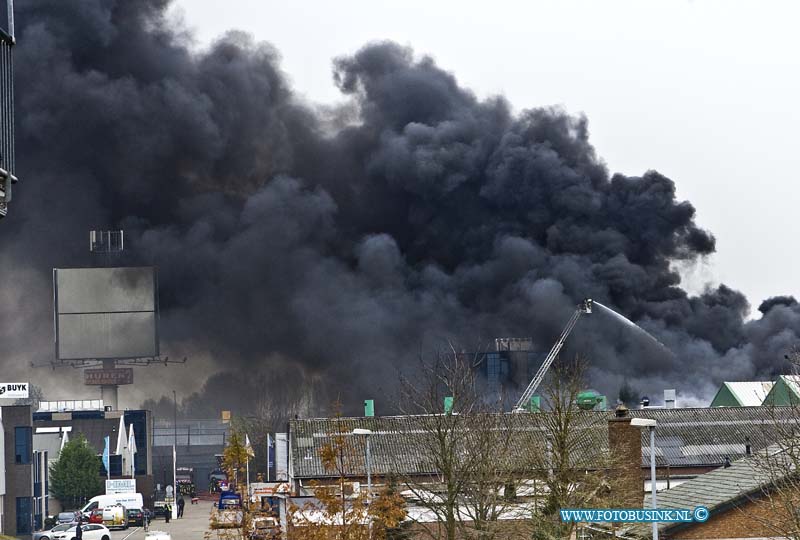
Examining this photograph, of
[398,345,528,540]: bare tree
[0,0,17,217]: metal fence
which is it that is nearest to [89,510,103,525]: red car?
[398,345,528,540]: bare tree

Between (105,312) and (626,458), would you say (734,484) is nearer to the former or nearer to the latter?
(626,458)

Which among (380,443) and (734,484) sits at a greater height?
(380,443)

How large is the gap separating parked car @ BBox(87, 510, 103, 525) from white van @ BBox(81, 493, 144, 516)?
3.02 feet

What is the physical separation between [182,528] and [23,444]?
17870 mm

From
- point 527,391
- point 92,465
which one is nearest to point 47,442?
point 92,465

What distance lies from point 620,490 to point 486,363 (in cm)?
9624

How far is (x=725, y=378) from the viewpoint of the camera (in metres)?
112

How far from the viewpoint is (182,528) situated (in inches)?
3118

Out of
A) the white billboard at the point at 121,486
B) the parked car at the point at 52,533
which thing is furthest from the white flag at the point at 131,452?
the parked car at the point at 52,533

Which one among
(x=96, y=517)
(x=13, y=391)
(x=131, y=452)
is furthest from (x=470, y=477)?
(x=131, y=452)

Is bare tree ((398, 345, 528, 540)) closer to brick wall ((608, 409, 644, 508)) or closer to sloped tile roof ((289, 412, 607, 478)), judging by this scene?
brick wall ((608, 409, 644, 508))

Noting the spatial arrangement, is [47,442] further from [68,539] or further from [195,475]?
[195,475]

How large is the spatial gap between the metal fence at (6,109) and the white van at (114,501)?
6690cm

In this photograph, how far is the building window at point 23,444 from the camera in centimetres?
9025
